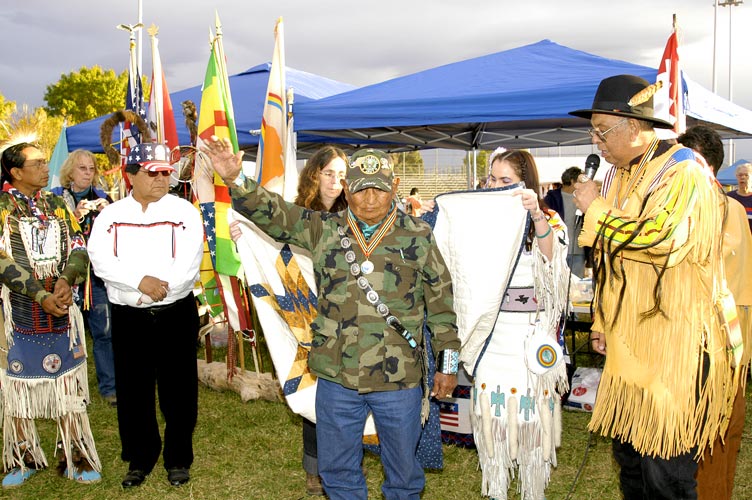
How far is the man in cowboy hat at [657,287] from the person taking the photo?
7.12 feet

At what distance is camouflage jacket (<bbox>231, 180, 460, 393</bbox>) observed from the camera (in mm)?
2529

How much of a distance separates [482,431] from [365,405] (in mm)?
858

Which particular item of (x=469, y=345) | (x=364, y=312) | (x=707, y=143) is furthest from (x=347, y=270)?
(x=707, y=143)

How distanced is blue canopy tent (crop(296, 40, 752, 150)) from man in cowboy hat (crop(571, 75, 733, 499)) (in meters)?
2.62

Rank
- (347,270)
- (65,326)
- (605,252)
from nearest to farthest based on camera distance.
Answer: (605,252)
(347,270)
(65,326)

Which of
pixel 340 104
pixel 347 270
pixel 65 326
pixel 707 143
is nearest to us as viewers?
pixel 347 270

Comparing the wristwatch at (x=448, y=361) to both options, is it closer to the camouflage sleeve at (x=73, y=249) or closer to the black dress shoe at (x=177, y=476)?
the black dress shoe at (x=177, y=476)

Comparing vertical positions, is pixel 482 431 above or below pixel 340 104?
below

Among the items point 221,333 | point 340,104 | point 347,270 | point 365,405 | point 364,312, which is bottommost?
point 221,333

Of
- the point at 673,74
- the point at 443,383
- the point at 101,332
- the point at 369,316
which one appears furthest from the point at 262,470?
the point at 673,74

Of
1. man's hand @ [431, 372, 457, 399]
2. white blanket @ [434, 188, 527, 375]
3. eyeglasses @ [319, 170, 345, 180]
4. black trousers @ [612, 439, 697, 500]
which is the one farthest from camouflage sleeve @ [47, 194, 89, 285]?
black trousers @ [612, 439, 697, 500]

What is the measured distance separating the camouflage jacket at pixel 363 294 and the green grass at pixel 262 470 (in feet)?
4.54

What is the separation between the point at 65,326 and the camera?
372cm

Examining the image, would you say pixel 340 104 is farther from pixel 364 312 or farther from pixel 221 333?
pixel 364 312
